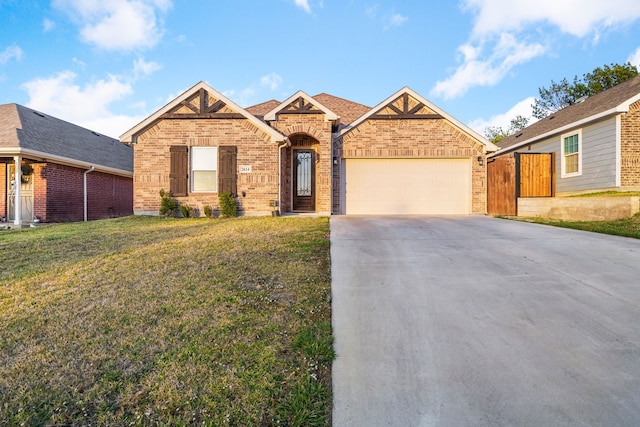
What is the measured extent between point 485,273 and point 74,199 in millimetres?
14020

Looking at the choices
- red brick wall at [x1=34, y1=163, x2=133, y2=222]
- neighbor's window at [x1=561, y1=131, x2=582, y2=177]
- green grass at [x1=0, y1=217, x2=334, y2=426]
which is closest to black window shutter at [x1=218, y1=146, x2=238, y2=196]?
green grass at [x1=0, y1=217, x2=334, y2=426]

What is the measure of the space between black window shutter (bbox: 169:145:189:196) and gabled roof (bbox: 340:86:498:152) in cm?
524

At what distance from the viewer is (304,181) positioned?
39.9ft

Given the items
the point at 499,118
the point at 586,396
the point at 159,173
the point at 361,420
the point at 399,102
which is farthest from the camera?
the point at 499,118

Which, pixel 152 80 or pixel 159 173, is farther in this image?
pixel 152 80

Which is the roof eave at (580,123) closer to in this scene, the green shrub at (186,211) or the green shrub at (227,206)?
the green shrub at (227,206)

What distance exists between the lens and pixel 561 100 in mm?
26594

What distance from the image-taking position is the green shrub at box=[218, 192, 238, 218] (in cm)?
1034

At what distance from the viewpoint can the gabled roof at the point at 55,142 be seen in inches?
413

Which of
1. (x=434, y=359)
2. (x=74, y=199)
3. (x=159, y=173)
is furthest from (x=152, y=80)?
(x=434, y=359)

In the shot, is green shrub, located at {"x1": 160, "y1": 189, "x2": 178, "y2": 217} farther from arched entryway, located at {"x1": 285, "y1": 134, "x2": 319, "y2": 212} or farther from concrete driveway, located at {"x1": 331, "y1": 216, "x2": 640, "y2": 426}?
concrete driveway, located at {"x1": 331, "y1": 216, "x2": 640, "y2": 426}

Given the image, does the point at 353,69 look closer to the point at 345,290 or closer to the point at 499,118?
the point at 345,290

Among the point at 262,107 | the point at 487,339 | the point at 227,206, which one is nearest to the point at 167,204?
the point at 227,206

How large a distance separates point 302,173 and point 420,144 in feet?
13.9
